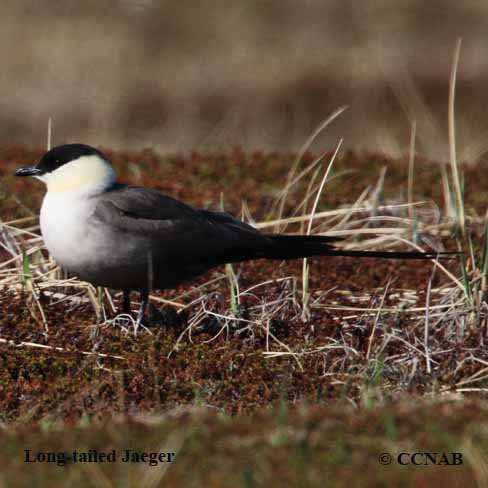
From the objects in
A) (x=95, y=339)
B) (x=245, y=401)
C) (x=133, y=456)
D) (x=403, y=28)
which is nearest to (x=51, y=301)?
(x=95, y=339)

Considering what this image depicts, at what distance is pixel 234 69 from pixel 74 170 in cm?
699

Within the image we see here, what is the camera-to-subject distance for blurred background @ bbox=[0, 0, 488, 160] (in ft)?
36.7

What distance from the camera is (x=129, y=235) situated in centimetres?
474

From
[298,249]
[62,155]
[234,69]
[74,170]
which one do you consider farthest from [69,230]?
[234,69]

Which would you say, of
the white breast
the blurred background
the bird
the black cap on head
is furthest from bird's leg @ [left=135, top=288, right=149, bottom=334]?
the blurred background

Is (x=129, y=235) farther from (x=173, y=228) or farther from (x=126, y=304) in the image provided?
(x=126, y=304)

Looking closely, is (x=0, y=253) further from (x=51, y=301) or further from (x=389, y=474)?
(x=389, y=474)

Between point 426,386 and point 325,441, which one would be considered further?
point 426,386

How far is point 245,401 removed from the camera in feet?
14.0

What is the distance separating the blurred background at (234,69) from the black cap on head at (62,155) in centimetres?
558

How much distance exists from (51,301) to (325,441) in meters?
2.45

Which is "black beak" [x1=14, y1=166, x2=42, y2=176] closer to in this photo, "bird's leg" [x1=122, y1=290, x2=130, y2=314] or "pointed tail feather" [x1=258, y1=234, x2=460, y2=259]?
"bird's leg" [x1=122, y1=290, x2=130, y2=314]

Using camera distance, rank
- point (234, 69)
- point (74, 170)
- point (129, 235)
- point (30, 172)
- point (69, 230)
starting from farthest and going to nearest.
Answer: point (234, 69) < point (30, 172) < point (74, 170) < point (129, 235) < point (69, 230)

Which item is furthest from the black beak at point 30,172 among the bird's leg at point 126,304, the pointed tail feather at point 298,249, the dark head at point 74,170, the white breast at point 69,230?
the pointed tail feather at point 298,249
